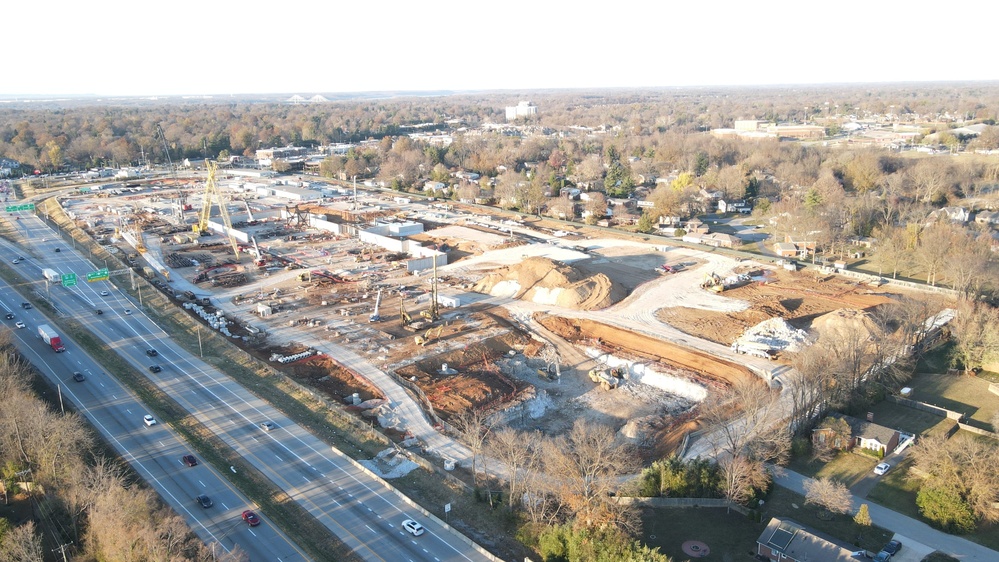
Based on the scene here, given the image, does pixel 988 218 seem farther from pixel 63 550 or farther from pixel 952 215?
pixel 63 550

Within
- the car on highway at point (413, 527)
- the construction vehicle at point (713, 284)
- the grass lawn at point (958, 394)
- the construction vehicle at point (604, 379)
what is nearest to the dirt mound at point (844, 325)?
the grass lawn at point (958, 394)

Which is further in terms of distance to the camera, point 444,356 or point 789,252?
point 789,252

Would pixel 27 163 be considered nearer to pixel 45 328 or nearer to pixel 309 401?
pixel 45 328

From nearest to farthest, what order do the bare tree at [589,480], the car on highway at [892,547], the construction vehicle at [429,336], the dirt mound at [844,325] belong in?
the bare tree at [589,480]
the car on highway at [892,547]
the dirt mound at [844,325]
the construction vehicle at [429,336]

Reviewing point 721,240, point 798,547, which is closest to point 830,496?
point 798,547

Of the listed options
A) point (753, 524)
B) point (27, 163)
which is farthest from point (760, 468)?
point (27, 163)

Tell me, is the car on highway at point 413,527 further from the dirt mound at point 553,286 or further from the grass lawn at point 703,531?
the dirt mound at point 553,286
